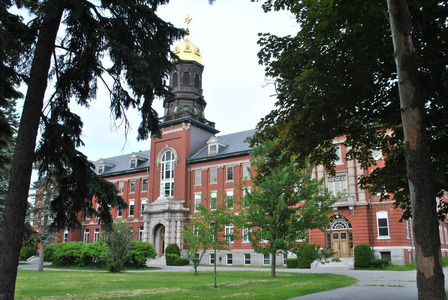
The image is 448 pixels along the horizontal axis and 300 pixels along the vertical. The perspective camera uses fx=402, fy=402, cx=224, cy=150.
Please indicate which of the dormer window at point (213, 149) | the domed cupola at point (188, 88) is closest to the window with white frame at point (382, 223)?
the dormer window at point (213, 149)

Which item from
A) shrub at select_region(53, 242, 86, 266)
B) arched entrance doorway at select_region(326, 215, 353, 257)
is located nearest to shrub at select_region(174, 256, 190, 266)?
shrub at select_region(53, 242, 86, 266)

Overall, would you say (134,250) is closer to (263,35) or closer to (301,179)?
(301,179)

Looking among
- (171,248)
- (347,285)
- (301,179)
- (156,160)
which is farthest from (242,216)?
(156,160)

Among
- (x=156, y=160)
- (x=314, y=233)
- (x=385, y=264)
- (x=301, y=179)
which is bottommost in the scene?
(x=385, y=264)

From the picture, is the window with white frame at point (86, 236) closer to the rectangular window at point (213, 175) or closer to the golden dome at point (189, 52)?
the rectangular window at point (213, 175)

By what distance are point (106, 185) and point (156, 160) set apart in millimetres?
37449

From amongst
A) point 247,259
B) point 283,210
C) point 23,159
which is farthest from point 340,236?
point 23,159

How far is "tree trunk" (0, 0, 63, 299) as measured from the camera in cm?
894

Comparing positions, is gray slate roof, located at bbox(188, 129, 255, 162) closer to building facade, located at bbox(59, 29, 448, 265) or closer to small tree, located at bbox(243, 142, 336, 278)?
building facade, located at bbox(59, 29, 448, 265)

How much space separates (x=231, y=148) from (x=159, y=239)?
13.0 meters

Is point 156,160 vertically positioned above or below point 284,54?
above

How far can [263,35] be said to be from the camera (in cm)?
1164

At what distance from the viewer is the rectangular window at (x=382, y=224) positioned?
32875 millimetres

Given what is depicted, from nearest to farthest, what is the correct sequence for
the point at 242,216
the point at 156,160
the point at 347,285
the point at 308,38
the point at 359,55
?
the point at 359,55 → the point at 308,38 → the point at 347,285 → the point at 242,216 → the point at 156,160
